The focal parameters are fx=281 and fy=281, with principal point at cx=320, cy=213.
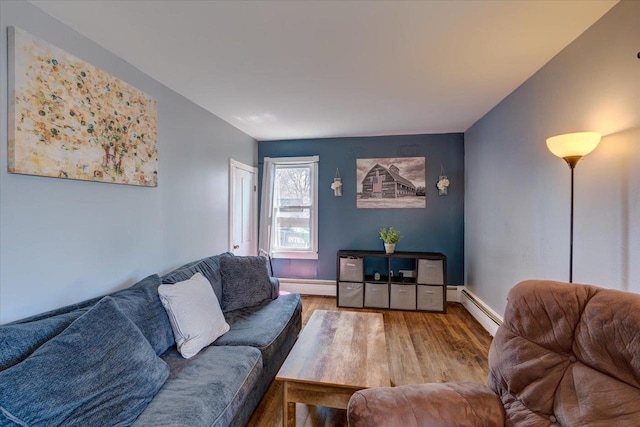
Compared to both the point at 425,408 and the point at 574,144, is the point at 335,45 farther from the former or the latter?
the point at 425,408

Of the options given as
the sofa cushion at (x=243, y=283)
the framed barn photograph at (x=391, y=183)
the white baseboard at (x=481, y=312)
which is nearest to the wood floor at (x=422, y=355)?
the white baseboard at (x=481, y=312)

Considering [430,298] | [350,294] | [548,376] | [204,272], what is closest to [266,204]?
[350,294]

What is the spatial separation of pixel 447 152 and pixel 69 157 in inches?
163

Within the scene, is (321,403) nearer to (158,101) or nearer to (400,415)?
(400,415)

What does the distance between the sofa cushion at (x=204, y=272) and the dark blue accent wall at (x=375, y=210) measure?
1.95 meters

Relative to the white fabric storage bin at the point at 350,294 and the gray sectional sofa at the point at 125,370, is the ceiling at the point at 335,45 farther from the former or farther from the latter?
the white fabric storage bin at the point at 350,294

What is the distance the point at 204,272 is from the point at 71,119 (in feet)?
4.69

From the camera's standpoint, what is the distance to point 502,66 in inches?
86.0

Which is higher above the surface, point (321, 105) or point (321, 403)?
point (321, 105)

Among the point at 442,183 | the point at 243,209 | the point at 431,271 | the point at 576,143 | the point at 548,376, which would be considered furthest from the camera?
the point at 243,209

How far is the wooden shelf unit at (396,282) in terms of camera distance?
373cm

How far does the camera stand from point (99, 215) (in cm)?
189

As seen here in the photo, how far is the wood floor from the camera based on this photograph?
1.88 metres

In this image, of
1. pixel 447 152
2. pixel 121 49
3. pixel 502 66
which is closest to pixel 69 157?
pixel 121 49
